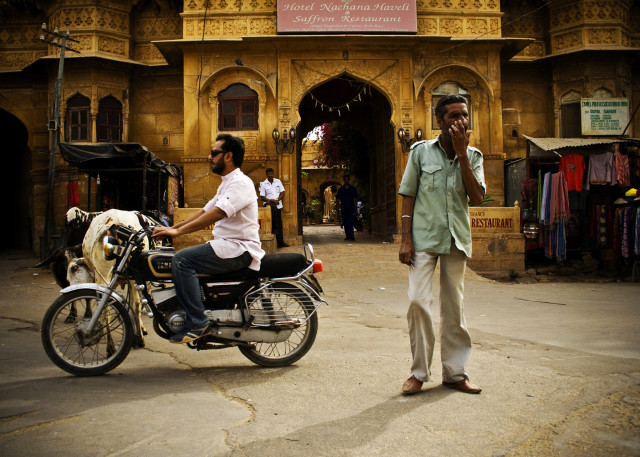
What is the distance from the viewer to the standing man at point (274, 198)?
Result: 13.6m

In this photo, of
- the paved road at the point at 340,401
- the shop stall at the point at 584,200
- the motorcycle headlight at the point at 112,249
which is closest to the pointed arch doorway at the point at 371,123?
the shop stall at the point at 584,200

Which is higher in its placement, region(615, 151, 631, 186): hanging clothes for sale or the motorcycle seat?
region(615, 151, 631, 186): hanging clothes for sale

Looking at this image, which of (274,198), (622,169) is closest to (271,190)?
(274,198)

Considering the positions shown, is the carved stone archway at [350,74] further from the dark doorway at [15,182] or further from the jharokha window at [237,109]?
the dark doorway at [15,182]

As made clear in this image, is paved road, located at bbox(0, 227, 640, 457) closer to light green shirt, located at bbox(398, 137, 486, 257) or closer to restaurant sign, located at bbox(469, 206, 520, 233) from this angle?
light green shirt, located at bbox(398, 137, 486, 257)

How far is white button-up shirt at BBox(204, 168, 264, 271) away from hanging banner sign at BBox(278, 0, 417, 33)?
38.5 ft

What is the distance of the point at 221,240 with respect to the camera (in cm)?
391

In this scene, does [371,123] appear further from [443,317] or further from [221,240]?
[443,317]

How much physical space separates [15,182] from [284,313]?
19.8 metres

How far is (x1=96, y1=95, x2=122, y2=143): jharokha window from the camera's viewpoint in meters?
16.2

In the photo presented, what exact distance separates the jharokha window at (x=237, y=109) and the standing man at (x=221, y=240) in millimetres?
11691

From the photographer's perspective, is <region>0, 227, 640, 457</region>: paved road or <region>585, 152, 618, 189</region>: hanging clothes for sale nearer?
<region>0, 227, 640, 457</region>: paved road

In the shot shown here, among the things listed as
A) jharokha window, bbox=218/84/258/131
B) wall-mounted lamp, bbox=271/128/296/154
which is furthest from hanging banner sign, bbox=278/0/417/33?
wall-mounted lamp, bbox=271/128/296/154

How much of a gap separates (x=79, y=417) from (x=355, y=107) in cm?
1746
